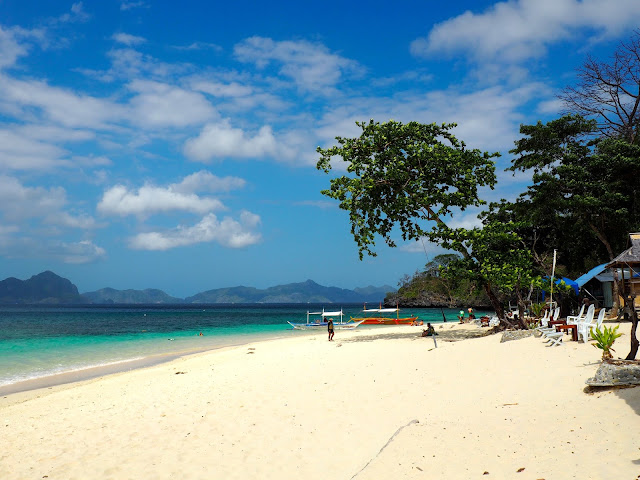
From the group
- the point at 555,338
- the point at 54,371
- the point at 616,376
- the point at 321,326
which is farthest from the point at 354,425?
the point at 321,326

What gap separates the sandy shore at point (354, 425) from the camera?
619cm

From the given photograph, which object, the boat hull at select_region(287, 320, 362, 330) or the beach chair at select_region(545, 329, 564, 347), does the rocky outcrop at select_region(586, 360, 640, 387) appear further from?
the boat hull at select_region(287, 320, 362, 330)

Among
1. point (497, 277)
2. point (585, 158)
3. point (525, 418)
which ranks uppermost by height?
point (585, 158)

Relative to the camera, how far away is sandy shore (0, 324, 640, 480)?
6.19m

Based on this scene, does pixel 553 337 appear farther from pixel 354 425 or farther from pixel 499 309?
pixel 499 309

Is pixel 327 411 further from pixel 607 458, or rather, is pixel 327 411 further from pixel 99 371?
pixel 99 371

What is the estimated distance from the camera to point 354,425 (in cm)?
848

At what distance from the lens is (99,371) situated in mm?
19500

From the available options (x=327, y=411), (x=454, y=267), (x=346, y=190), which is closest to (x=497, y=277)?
(x=454, y=267)

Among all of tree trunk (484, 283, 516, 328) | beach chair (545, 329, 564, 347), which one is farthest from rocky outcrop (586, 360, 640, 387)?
tree trunk (484, 283, 516, 328)

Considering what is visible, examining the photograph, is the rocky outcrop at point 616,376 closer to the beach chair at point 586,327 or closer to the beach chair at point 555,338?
the beach chair at point 555,338

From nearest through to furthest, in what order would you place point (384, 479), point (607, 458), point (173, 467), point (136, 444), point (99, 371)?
1. point (607, 458)
2. point (384, 479)
3. point (173, 467)
4. point (136, 444)
5. point (99, 371)

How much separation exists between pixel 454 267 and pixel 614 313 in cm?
962

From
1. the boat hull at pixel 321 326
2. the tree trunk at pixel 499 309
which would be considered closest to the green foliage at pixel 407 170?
the tree trunk at pixel 499 309
